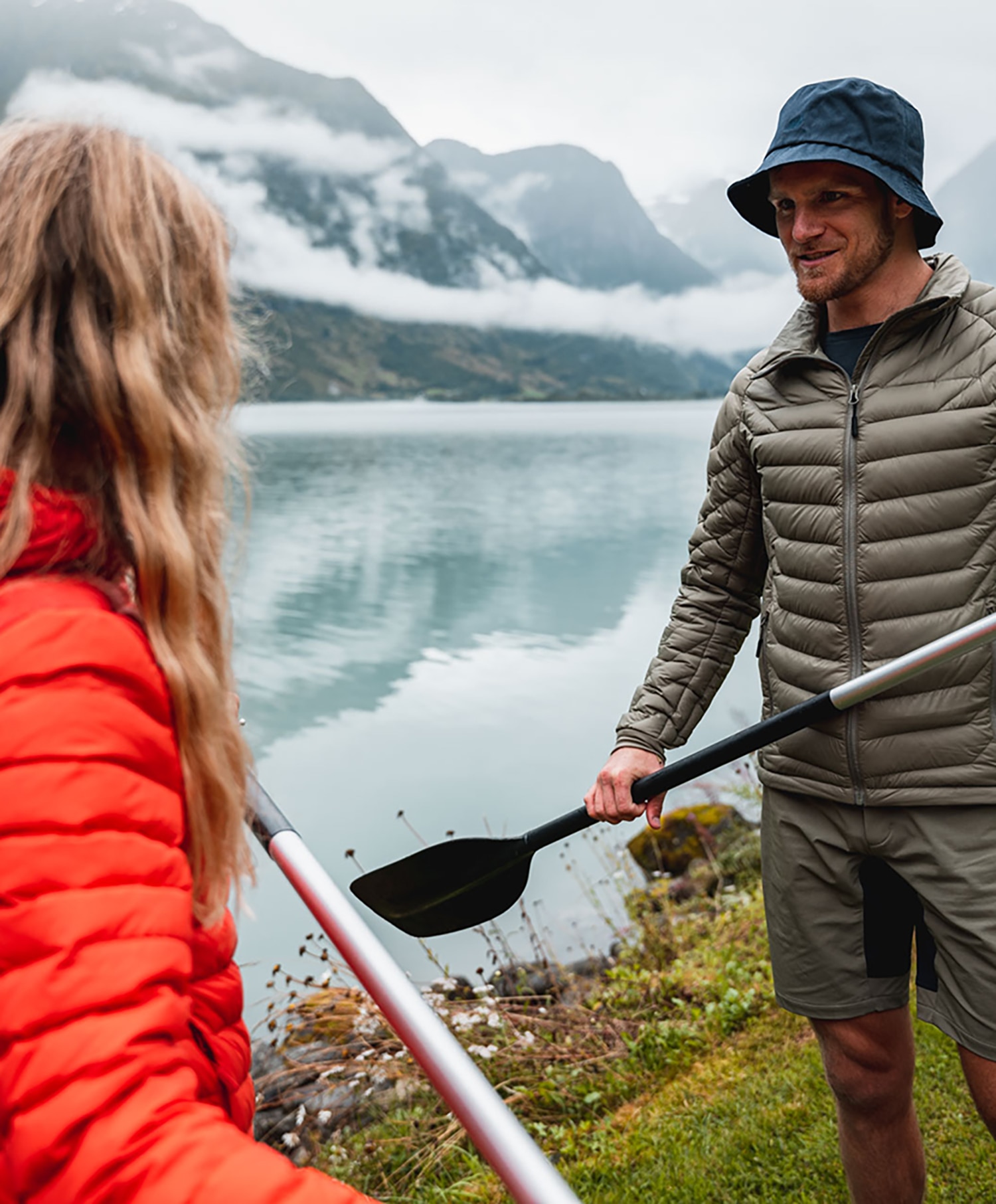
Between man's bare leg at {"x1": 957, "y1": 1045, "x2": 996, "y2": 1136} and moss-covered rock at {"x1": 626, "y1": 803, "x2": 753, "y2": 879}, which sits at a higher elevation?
man's bare leg at {"x1": 957, "y1": 1045, "x2": 996, "y2": 1136}

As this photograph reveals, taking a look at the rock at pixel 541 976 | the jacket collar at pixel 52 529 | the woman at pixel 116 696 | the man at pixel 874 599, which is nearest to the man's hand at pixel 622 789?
the man at pixel 874 599

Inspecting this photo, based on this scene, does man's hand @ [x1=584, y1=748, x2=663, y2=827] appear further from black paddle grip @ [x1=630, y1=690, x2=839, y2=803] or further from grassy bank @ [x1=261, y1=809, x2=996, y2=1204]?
grassy bank @ [x1=261, y1=809, x2=996, y2=1204]

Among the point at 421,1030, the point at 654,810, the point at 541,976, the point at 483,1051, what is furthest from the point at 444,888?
the point at 541,976

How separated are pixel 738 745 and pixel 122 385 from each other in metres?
1.64

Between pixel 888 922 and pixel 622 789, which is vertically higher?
pixel 622 789

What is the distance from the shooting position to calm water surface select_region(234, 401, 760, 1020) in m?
9.29

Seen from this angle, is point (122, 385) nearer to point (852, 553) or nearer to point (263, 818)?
point (263, 818)

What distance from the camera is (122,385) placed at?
3.59 ft

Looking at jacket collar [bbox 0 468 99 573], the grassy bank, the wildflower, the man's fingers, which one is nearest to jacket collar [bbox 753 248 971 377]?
the man's fingers

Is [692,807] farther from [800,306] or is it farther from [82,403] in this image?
[82,403]

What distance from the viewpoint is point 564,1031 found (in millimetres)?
4344

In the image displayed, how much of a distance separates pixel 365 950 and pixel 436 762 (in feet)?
41.3

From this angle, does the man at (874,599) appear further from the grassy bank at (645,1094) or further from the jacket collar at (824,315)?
the grassy bank at (645,1094)

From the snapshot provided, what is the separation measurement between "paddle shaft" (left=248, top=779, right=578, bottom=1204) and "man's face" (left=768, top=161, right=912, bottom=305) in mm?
1611
